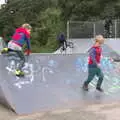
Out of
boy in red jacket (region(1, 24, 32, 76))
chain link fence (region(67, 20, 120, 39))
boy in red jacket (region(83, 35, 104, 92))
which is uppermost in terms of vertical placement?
boy in red jacket (region(1, 24, 32, 76))

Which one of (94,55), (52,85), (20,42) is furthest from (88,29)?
(20,42)

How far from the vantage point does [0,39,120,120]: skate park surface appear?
8.77 meters

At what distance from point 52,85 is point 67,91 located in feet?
1.36

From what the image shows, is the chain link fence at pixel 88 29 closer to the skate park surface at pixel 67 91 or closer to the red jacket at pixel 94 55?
the skate park surface at pixel 67 91

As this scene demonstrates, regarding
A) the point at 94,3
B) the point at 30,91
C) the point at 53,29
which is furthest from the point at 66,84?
the point at 53,29

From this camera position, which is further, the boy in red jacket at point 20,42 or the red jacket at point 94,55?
the red jacket at point 94,55

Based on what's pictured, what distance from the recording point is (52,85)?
10.5 metres

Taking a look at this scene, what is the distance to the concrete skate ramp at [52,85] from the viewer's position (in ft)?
30.8

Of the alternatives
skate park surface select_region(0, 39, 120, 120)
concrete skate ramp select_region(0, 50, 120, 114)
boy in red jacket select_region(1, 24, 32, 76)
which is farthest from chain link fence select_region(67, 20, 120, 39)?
boy in red jacket select_region(1, 24, 32, 76)

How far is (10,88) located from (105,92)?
2.77m

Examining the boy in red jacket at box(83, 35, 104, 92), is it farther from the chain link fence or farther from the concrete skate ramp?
the chain link fence

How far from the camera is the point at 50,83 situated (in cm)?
1049

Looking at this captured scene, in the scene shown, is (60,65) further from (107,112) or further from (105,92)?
(107,112)

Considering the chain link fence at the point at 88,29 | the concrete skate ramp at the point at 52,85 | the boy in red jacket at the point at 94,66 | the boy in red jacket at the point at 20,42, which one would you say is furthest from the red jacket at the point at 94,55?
the chain link fence at the point at 88,29
